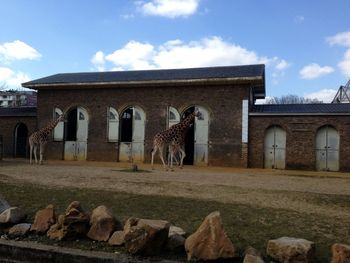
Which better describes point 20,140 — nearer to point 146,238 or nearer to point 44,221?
point 44,221

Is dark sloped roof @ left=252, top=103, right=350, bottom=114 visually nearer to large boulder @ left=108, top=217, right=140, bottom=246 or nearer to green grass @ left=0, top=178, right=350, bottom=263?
green grass @ left=0, top=178, right=350, bottom=263

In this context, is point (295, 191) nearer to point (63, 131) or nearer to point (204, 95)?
point (204, 95)

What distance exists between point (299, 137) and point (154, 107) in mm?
8419

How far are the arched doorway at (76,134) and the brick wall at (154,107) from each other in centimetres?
35

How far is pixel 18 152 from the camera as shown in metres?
31.5

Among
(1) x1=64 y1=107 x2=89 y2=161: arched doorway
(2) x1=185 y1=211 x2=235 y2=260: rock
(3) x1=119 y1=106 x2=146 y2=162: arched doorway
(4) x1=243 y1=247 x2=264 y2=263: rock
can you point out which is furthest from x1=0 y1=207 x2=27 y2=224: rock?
(1) x1=64 y1=107 x2=89 y2=161: arched doorway

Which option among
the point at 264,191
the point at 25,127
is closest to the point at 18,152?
the point at 25,127

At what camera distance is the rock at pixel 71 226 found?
19.5ft

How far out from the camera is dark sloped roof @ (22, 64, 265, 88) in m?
25.5

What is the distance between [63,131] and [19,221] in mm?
22718

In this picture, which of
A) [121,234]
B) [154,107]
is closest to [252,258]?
[121,234]

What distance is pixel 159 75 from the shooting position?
28141 millimetres

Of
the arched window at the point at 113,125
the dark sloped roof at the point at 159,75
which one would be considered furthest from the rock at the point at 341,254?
the arched window at the point at 113,125

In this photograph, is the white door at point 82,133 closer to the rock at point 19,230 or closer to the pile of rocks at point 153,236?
the pile of rocks at point 153,236
